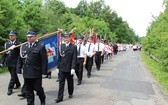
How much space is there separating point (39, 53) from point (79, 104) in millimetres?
1976

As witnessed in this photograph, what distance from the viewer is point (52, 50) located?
1183 centimetres

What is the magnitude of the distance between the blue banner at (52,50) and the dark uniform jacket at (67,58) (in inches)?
33.1

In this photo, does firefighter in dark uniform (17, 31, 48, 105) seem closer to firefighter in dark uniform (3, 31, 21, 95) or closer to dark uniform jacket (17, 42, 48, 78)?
dark uniform jacket (17, 42, 48, 78)

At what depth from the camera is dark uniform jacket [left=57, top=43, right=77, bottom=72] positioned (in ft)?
35.1

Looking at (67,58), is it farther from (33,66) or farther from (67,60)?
(33,66)

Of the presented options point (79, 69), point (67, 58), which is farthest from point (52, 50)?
point (79, 69)

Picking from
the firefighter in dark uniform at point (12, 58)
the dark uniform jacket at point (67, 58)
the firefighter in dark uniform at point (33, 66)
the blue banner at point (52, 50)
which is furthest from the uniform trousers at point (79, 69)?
the firefighter in dark uniform at point (33, 66)

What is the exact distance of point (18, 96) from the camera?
1099 cm

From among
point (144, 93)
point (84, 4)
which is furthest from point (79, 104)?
point (84, 4)

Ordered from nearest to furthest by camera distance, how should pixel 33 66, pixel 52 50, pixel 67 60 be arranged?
1. pixel 33 66
2. pixel 67 60
3. pixel 52 50

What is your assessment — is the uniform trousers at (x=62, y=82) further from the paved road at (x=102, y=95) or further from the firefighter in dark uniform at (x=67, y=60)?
the paved road at (x=102, y=95)

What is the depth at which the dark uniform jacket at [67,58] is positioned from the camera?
35.1ft

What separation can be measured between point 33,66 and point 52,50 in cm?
267

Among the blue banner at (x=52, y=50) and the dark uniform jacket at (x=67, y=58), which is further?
the blue banner at (x=52, y=50)
